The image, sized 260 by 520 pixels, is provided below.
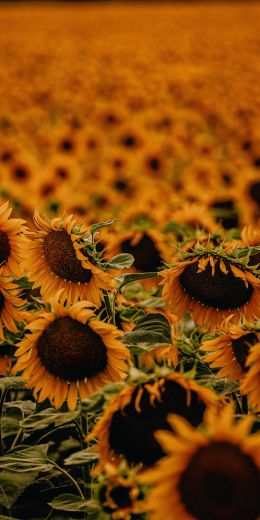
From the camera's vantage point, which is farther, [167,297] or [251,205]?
[251,205]

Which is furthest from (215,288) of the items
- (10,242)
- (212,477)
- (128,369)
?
(212,477)

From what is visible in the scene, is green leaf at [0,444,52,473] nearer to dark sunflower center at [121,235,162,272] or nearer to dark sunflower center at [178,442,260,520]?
dark sunflower center at [178,442,260,520]

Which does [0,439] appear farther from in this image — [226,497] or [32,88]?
[32,88]

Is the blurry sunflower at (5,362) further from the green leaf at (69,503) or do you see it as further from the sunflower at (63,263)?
the green leaf at (69,503)

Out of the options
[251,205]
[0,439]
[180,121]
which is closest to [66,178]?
[251,205]

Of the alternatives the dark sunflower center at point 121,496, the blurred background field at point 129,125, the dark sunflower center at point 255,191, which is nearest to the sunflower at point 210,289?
the dark sunflower center at point 121,496

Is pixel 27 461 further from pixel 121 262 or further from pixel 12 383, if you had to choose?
pixel 121 262
